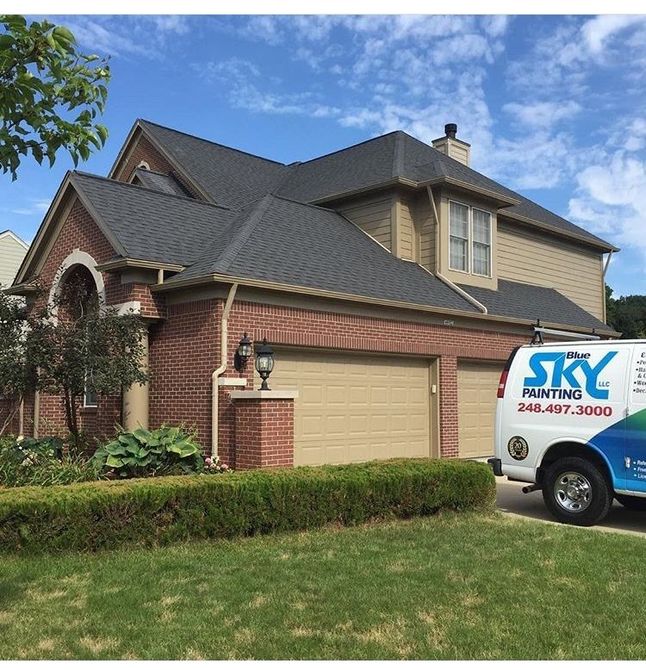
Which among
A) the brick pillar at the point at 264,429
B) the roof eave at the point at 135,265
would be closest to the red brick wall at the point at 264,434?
the brick pillar at the point at 264,429

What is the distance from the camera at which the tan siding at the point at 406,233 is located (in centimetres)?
1736

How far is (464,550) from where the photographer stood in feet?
25.2

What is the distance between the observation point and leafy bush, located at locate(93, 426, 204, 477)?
1013cm

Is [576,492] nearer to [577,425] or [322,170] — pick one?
[577,425]

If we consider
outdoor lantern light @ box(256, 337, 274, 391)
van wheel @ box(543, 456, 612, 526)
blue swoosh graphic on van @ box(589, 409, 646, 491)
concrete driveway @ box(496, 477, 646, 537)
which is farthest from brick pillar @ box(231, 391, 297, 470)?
blue swoosh graphic on van @ box(589, 409, 646, 491)

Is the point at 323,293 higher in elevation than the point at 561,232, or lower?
lower

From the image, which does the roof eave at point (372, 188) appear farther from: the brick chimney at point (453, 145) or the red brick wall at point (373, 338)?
the brick chimney at point (453, 145)

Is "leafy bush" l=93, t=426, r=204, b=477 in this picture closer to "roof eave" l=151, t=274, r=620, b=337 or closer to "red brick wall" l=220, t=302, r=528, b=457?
"red brick wall" l=220, t=302, r=528, b=457

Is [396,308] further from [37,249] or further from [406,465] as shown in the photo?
[37,249]

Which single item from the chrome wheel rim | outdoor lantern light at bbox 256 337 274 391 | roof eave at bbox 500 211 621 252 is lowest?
the chrome wheel rim

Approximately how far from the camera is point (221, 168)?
66.4ft

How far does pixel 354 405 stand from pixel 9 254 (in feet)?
78.3

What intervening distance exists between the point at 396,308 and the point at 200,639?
10.1 metres

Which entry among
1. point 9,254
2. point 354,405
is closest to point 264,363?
point 354,405
